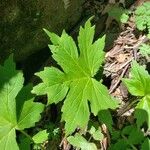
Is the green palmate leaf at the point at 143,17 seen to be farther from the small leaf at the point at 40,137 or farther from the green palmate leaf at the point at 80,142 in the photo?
the small leaf at the point at 40,137

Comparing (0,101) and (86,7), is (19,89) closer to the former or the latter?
(0,101)

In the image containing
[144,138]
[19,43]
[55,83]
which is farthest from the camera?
[19,43]

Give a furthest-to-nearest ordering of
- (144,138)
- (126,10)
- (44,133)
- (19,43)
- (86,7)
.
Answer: (86,7)
(126,10)
(19,43)
(44,133)
(144,138)

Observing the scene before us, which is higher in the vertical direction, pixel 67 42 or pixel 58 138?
pixel 67 42

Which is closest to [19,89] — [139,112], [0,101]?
[0,101]

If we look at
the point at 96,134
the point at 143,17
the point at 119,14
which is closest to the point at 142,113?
the point at 96,134

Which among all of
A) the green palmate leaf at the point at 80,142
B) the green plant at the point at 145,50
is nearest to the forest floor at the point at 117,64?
the green plant at the point at 145,50

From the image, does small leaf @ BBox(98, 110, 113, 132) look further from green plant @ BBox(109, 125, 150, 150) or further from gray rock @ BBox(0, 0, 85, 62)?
gray rock @ BBox(0, 0, 85, 62)

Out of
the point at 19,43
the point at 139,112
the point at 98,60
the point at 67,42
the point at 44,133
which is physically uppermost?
the point at 19,43
